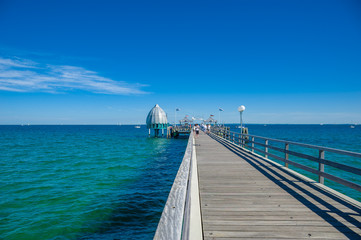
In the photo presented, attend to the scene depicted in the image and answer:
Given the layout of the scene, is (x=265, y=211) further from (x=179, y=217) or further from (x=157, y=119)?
(x=157, y=119)

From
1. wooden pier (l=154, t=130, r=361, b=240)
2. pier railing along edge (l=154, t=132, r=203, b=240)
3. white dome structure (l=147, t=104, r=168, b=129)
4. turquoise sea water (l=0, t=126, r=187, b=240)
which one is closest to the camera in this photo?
pier railing along edge (l=154, t=132, r=203, b=240)

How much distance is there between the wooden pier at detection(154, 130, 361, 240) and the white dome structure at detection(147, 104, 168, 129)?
4785 centimetres

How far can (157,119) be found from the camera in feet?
176

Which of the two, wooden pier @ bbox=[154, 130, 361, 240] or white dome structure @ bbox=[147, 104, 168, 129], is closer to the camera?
wooden pier @ bbox=[154, 130, 361, 240]

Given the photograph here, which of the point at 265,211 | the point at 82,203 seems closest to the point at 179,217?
the point at 265,211

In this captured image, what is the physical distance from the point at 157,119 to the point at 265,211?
50.3 meters

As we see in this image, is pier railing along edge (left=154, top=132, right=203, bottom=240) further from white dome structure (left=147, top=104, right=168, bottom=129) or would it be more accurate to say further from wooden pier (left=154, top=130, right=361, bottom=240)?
white dome structure (left=147, top=104, right=168, bottom=129)

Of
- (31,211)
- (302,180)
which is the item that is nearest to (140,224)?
(31,211)

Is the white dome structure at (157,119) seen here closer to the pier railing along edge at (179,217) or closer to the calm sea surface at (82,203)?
the calm sea surface at (82,203)

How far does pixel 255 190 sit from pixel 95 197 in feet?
24.4

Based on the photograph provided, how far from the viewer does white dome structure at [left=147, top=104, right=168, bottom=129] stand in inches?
2102

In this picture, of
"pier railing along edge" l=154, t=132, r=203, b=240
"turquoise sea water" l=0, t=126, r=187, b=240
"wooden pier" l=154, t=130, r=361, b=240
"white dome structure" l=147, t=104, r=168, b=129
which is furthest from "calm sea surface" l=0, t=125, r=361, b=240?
"white dome structure" l=147, t=104, r=168, b=129

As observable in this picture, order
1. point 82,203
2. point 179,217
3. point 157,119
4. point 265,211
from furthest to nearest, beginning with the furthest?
point 157,119 → point 82,203 → point 265,211 → point 179,217

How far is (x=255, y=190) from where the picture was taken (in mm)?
5020
